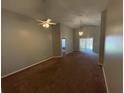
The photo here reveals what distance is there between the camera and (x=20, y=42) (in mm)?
5441

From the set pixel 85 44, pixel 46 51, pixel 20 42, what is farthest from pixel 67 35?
→ pixel 20 42

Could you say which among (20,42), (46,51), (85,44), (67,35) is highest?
(67,35)

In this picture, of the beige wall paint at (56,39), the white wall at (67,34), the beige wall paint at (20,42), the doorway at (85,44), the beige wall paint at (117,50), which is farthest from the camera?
the doorway at (85,44)

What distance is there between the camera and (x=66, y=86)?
3633 millimetres

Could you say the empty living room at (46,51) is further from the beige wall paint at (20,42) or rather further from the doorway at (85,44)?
the doorway at (85,44)

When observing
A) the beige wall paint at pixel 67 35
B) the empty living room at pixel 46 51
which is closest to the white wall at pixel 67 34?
the beige wall paint at pixel 67 35

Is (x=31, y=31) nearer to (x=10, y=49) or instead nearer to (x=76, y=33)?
(x=10, y=49)

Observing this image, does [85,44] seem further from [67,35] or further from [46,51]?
[46,51]

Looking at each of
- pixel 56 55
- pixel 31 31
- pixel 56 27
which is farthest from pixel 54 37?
pixel 31 31

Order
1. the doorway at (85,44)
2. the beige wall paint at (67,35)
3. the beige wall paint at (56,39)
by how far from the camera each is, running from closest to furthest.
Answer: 1. the beige wall paint at (56,39)
2. the beige wall paint at (67,35)
3. the doorway at (85,44)

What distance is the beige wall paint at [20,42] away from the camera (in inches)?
180

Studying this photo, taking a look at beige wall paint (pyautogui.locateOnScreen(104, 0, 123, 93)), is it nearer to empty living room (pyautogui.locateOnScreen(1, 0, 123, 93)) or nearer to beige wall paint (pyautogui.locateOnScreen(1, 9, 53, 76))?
empty living room (pyautogui.locateOnScreen(1, 0, 123, 93))

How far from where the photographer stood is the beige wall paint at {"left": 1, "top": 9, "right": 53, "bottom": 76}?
180 inches

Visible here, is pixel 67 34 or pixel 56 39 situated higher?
pixel 67 34
